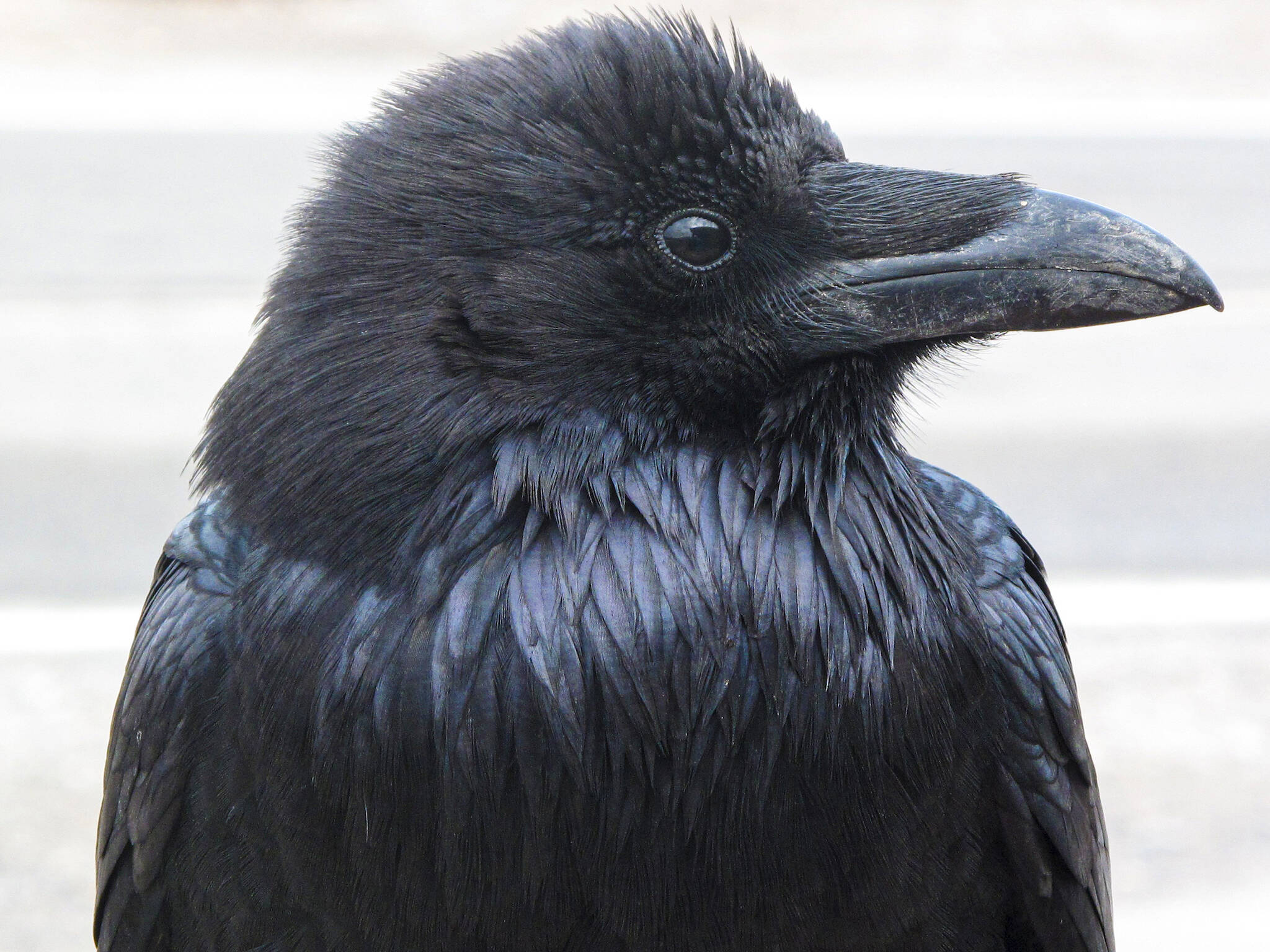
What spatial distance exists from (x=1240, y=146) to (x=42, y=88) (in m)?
6.57

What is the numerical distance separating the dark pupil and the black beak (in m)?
0.13

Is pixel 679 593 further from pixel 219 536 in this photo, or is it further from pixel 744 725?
pixel 219 536

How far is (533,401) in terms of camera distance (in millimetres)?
1784

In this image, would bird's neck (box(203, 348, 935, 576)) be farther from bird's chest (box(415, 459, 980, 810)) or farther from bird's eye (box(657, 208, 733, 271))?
bird's eye (box(657, 208, 733, 271))

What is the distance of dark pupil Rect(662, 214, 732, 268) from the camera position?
1787mm

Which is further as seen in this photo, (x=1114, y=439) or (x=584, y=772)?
(x=1114, y=439)

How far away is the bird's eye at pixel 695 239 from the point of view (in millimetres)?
1787

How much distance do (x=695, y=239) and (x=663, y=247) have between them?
0.13ft

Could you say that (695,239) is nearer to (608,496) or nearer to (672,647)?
(608,496)

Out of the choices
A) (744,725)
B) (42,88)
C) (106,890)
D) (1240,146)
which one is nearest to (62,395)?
(42,88)

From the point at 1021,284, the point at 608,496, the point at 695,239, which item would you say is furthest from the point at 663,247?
the point at 1021,284

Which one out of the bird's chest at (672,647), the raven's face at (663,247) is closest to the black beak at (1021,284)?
the raven's face at (663,247)

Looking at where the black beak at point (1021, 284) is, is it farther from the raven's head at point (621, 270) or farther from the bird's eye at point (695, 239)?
the bird's eye at point (695, 239)

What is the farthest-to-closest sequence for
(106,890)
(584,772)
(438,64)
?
(106,890) → (438,64) → (584,772)
